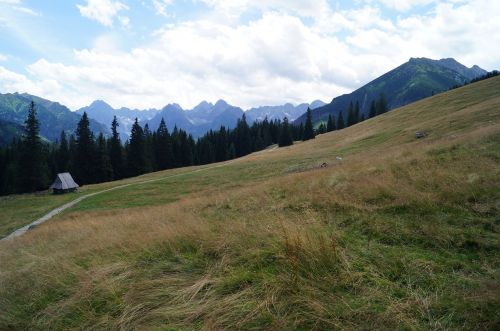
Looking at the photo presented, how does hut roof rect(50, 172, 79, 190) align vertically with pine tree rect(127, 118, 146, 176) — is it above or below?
below

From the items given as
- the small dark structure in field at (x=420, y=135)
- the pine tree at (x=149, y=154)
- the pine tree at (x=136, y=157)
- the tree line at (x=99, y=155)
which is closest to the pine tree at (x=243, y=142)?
the tree line at (x=99, y=155)

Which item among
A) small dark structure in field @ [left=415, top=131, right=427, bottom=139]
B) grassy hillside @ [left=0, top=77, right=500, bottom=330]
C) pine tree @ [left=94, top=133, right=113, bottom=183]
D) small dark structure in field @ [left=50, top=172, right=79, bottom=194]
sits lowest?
grassy hillside @ [left=0, top=77, right=500, bottom=330]

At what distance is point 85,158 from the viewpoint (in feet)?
223

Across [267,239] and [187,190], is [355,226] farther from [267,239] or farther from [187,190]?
[187,190]

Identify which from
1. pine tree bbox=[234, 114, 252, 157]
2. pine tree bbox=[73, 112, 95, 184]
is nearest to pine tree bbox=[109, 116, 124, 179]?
pine tree bbox=[73, 112, 95, 184]

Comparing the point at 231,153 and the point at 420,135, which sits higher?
the point at 231,153

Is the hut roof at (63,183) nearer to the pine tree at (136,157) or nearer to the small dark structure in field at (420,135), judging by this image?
the pine tree at (136,157)

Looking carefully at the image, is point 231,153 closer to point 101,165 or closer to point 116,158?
point 116,158

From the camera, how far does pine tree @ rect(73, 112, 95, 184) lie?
221 feet

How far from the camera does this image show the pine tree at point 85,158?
221 feet

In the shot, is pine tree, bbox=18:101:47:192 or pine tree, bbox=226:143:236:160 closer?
pine tree, bbox=18:101:47:192

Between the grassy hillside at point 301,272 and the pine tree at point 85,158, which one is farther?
the pine tree at point 85,158

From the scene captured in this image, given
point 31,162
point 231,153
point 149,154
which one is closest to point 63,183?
point 31,162

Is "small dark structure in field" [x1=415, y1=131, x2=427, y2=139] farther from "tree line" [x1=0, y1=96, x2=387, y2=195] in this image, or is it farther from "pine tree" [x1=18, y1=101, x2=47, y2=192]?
"pine tree" [x1=18, y1=101, x2=47, y2=192]
